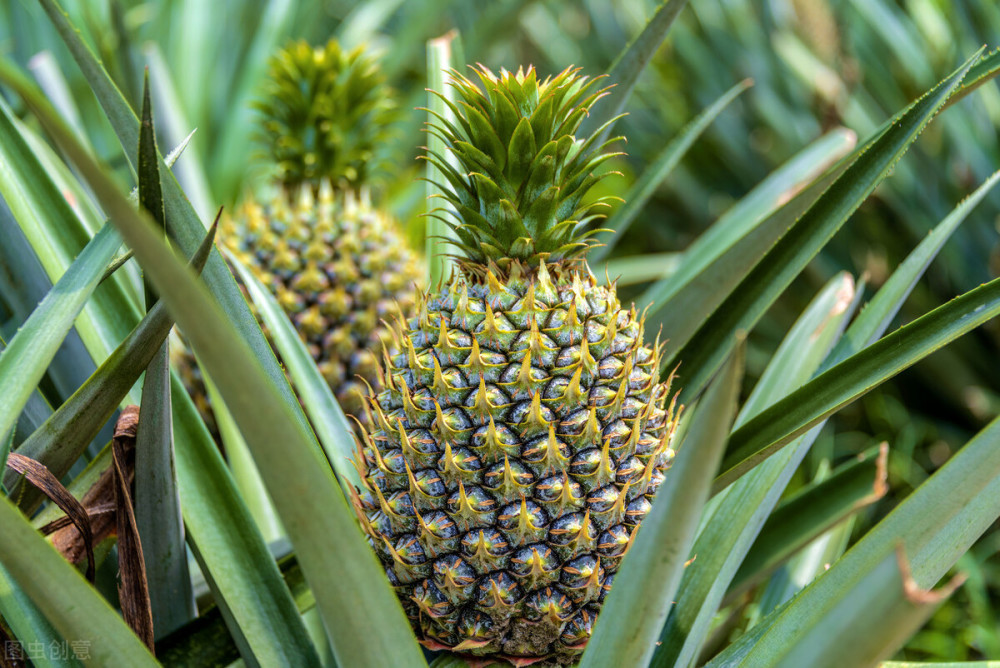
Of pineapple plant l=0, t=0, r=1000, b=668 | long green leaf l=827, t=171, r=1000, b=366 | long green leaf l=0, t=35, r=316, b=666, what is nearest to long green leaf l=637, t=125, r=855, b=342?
pineapple plant l=0, t=0, r=1000, b=668

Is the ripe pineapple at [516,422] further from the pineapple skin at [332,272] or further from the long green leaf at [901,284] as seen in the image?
the pineapple skin at [332,272]

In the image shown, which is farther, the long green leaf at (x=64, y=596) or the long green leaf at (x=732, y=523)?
the long green leaf at (x=732, y=523)

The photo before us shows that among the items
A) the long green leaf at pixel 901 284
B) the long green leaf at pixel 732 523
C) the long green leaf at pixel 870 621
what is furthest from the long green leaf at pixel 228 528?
the long green leaf at pixel 901 284

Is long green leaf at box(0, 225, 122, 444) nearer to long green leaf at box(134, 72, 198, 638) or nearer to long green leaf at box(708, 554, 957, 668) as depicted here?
long green leaf at box(134, 72, 198, 638)

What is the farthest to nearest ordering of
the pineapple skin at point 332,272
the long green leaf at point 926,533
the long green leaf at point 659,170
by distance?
the pineapple skin at point 332,272, the long green leaf at point 659,170, the long green leaf at point 926,533

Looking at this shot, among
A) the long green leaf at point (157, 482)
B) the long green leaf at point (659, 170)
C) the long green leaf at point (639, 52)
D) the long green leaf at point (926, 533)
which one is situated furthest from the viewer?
the long green leaf at point (659, 170)

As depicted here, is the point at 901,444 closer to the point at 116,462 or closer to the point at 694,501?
the point at 694,501

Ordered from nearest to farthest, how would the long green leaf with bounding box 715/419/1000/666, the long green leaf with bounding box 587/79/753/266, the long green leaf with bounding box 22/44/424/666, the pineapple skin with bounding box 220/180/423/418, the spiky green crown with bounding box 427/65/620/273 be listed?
1. the long green leaf with bounding box 22/44/424/666
2. the long green leaf with bounding box 715/419/1000/666
3. the spiky green crown with bounding box 427/65/620/273
4. the long green leaf with bounding box 587/79/753/266
5. the pineapple skin with bounding box 220/180/423/418

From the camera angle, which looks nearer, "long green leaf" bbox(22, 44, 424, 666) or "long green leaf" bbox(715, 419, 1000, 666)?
"long green leaf" bbox(22, 44, 424, 666)
